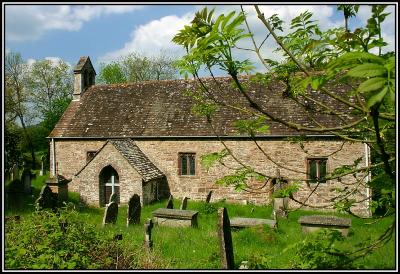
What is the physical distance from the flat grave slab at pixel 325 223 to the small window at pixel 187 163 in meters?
8.97

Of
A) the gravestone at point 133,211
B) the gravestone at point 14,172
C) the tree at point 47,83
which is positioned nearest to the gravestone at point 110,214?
the gravestone at point 133,211

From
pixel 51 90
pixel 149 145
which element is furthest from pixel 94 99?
pixel 51 90

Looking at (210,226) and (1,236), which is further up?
(1,236)

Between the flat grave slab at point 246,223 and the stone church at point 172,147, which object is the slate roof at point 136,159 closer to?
the stone church at point 172,147

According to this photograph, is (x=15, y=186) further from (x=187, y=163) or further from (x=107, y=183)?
(x=187, y=163)

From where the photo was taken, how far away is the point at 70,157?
2223 cm

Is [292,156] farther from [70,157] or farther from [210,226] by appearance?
[70,157]

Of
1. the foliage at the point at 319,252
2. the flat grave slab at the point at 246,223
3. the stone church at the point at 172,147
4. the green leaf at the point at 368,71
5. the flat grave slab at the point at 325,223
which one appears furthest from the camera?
the stone church at the point at 172,147

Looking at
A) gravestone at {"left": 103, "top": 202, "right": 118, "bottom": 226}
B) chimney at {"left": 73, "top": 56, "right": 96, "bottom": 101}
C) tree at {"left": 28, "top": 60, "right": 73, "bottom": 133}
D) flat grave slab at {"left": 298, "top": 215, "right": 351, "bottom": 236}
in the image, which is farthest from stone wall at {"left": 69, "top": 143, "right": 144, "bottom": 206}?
tree at {"left": 28, "top": 60, "right": 73, "bottom": 133}

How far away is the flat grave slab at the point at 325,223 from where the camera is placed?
11375 mm

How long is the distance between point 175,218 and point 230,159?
21.1 ft

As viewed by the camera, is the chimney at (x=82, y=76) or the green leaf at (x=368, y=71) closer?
the green leaf at (x=368, y=71)

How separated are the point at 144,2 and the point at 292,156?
16.2m

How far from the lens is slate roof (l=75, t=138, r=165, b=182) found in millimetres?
18328
